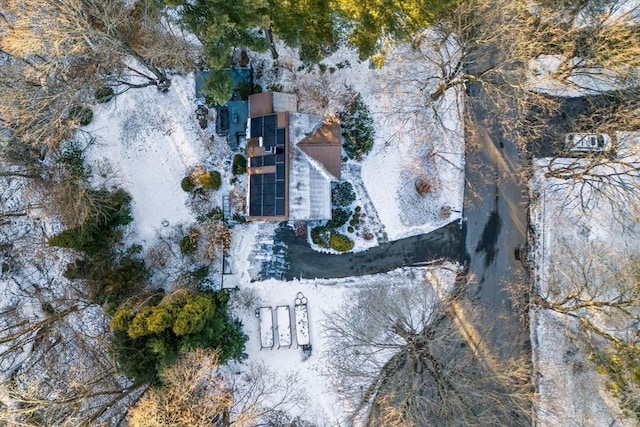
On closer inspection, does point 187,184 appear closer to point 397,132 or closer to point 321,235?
point 321,235

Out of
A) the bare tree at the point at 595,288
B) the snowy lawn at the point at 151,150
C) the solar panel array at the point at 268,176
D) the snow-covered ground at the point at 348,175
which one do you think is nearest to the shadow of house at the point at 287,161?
the solar panel array at the point at 268,176

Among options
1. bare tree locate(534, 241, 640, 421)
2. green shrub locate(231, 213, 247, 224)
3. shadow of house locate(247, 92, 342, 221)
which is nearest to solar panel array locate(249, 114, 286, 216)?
shadow of house locate(247, 92, 342, 221)

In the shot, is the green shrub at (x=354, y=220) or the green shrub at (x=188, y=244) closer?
the green shrub at (x=188, y=244)

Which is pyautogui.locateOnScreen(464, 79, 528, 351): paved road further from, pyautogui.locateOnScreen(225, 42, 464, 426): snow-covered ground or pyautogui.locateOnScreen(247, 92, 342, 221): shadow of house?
pyautogui.locateOnScreen(247, 92, 342, 221): shadow of house

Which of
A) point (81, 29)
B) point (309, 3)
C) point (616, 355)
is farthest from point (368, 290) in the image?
point (81, 29)

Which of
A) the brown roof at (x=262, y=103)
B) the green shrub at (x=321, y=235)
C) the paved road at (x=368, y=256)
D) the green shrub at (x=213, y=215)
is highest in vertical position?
the brown roof at (x=262, y=103)

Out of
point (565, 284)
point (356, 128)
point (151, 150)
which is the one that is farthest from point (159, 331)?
point (565, 284)

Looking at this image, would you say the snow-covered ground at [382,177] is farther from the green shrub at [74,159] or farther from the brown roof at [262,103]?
the green shrub at [74,159]
